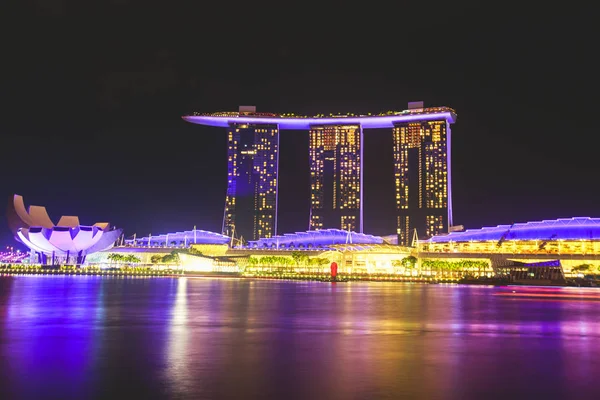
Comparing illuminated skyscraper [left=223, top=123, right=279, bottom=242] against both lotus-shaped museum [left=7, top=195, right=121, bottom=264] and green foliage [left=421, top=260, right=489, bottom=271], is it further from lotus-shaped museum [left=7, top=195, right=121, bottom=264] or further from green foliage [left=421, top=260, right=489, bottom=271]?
green foliage [left=421, top=260, right=489, bottom=271]

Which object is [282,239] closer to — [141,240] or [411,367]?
[141,240]

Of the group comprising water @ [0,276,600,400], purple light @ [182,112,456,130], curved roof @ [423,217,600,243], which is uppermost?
purple light @ [182,112,456,130]

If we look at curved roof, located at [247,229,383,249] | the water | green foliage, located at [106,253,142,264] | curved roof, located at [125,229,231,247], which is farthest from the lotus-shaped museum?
the water

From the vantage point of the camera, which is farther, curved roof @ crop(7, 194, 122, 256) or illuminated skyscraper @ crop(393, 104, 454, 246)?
illuminated skyscraper @ crop(393, 104, 454, 246)

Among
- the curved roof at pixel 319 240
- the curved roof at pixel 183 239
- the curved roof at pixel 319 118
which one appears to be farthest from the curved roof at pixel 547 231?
the curved roof at pixel 183 239

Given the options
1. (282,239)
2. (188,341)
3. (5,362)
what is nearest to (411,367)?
(188,341)

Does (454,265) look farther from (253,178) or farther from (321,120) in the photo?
(253,178)

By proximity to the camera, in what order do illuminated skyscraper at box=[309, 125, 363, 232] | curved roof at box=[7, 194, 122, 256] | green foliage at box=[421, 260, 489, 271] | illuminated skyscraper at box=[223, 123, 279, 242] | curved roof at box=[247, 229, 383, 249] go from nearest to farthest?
green foliage at box=[421, 260, 489, 271], curved roof at box=[7, 194, 122, 256], curved roof at box=[247, 229, 383, 249], illuminated skyscraper at box=[223, 123, 279, 242], illuminated skyscraper at box=[309, 125, 363, 232]
